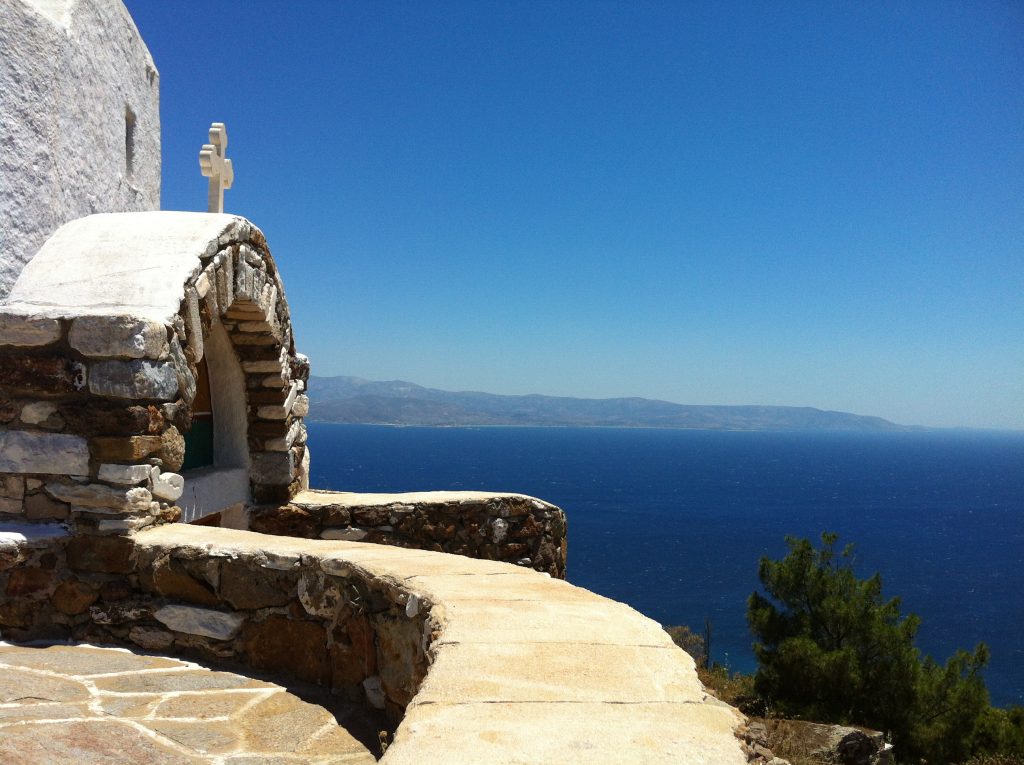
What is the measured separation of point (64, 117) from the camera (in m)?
5.32

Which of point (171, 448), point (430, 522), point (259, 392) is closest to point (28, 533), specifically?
point (171, 448)

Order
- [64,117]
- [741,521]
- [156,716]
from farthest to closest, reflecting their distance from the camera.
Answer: [741,521], [64,117], [156,716]

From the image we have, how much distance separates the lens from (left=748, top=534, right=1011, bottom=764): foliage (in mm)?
13344

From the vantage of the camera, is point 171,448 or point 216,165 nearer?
point 171,448

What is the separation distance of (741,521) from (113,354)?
70.8 m

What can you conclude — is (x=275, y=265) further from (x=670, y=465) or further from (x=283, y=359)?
(x=670, y=465)

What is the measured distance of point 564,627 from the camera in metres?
2.43

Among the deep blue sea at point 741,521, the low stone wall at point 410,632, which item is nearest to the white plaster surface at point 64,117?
the low stone wall at point 410,632

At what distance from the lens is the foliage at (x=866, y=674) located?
13.3 meters

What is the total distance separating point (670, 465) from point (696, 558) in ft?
251

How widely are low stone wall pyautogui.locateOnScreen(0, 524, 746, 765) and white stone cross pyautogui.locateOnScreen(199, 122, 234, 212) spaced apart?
14.0 feet

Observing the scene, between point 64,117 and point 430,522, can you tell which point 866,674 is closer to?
point 430,522

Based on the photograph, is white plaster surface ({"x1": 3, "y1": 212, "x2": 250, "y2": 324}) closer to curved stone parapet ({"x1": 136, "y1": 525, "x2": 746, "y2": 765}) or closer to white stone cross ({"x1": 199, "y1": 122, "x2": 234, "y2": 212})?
Answer: curved stone parapet ({"x1": 136, "y1": 525, "x2": 746, "y2": 765})

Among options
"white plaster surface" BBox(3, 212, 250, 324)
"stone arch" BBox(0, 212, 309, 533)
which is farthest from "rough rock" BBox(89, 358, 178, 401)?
"white plaster surface" BBox(3, 212, 250, 324)
